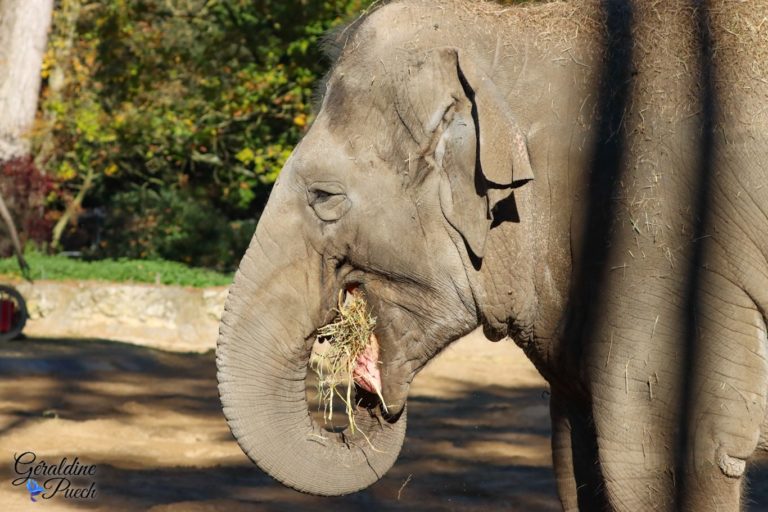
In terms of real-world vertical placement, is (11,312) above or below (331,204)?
below

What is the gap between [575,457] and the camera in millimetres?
3982

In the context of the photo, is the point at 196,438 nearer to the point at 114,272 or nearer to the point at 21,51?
the point at 21,51

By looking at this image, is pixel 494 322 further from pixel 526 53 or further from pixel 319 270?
pixel 526 53

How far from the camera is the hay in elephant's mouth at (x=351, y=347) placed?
11.9ft

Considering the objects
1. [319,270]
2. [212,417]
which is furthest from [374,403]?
[212,417]

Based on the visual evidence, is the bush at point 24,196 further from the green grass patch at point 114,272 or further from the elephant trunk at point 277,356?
the elephant trunk at point 277,356

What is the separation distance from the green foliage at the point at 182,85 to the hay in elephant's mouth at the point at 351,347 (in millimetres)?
13308

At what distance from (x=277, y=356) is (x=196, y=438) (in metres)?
5.59

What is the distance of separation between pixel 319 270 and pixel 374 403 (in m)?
0.49

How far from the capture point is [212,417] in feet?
32.1

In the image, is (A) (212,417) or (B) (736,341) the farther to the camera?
(A) (212,417)

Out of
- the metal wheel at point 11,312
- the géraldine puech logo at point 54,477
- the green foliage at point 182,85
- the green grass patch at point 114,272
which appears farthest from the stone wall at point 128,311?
the géraldine puech logo at point 54,477

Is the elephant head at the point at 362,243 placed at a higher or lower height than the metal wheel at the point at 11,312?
higher

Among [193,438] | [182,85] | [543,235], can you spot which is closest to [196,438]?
[193,438]
